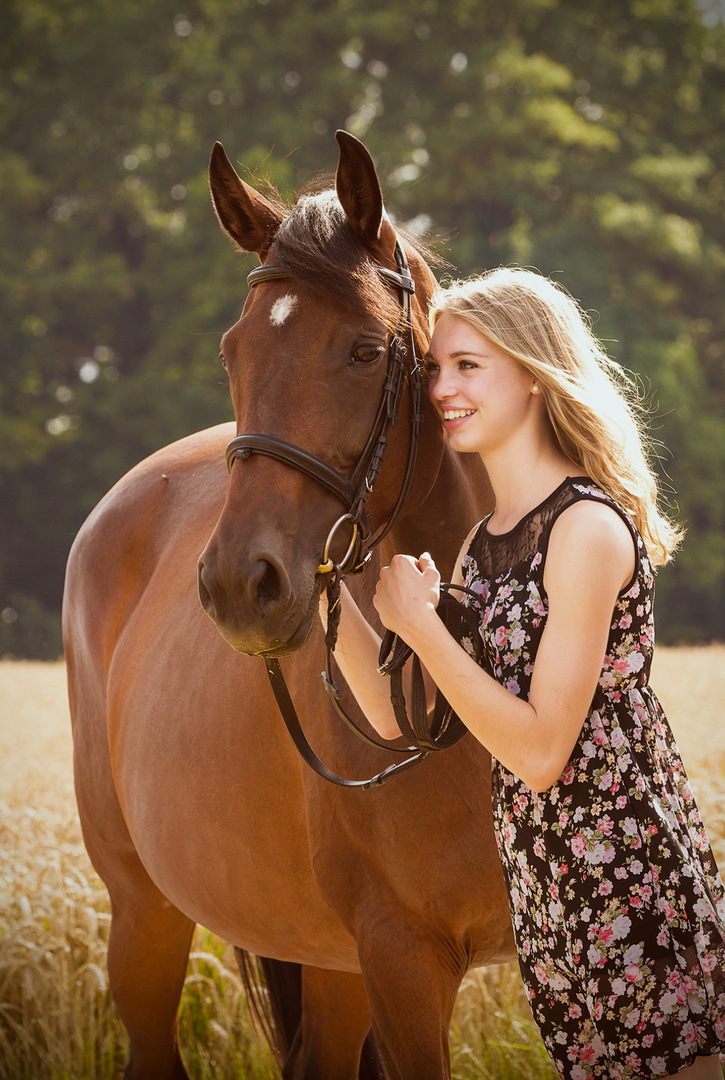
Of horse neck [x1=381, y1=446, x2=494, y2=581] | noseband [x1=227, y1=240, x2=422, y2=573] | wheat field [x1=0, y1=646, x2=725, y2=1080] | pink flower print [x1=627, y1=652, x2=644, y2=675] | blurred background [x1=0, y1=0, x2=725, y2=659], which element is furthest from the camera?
blurred background [x1=0, y1=0, x2=725, y2=659]

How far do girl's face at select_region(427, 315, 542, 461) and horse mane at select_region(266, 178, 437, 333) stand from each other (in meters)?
0.16

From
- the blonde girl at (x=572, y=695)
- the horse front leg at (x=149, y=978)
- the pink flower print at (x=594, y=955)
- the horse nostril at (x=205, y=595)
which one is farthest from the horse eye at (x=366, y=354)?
the horse front leg at (x=149, y=978)

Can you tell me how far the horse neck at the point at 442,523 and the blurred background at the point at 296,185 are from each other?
19310 mm

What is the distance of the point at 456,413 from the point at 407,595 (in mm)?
430

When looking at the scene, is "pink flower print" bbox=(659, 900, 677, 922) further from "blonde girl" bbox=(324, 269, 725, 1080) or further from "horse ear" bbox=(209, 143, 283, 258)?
"horse ear" bbox=(209, 143, 283, 258)

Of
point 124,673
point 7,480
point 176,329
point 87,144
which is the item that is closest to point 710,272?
point 176,329

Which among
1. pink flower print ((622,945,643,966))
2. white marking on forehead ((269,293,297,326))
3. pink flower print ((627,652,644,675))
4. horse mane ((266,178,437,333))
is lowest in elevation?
pink flower print ((622,945,643,966))

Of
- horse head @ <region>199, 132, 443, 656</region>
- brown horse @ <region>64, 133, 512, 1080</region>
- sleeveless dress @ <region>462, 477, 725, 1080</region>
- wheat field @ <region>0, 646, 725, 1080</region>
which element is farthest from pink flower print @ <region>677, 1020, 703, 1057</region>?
wheat field @ <region>0, 646, 725, 1080</region>

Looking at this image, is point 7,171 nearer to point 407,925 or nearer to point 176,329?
point 176,329

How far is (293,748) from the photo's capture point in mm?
2592

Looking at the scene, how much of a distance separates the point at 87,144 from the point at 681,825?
25.4m

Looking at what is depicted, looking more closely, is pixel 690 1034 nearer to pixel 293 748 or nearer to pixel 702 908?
pixel 702 908

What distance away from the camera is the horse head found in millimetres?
1823

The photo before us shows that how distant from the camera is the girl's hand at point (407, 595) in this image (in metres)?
1.79
